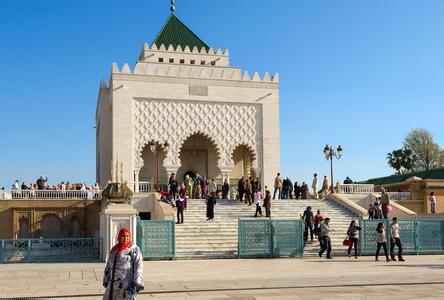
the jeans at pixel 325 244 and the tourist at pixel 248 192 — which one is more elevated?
the tourist at pixel 248 192

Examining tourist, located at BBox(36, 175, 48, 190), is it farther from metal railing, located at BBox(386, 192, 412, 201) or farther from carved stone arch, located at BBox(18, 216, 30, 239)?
metal railing, located at BBox(386, 192, 412, 201)

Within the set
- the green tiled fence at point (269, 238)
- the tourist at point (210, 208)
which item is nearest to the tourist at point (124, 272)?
the green tiled fence at point (269, 238)

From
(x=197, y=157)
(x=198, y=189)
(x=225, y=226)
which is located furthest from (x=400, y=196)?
(x=225, y=226)

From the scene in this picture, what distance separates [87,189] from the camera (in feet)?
84.8

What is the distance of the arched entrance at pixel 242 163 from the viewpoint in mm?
29969

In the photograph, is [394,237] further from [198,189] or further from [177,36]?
[177,36]

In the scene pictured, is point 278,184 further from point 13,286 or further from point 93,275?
point 13,286

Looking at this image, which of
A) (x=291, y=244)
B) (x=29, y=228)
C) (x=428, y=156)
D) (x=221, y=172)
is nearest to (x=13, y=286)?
(x=291, y=244)

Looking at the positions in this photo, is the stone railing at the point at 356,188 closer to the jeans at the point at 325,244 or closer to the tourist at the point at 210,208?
the tourist at the point at 210,208

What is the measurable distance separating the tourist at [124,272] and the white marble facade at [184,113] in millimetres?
21607

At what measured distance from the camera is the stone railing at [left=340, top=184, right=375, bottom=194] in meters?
25.6

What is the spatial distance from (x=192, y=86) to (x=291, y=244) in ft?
48.1

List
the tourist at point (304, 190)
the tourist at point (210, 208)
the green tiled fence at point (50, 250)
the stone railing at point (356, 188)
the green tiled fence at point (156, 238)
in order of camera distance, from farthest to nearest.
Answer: the stone railing at point (356, 188), the tourist at point (304, 190), the tourist at point (210, 208), the green tiled fence at point (156, 238), the green tiled fence at point (50, 250)

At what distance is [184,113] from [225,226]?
11153 millimetres
